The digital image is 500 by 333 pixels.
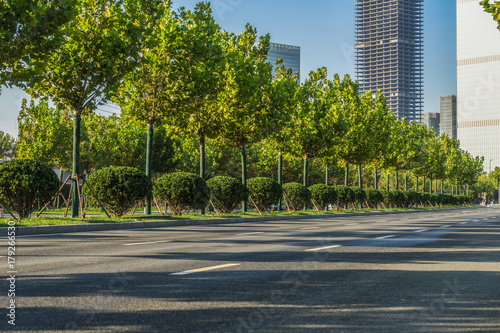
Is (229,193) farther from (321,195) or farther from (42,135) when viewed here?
(42,135)

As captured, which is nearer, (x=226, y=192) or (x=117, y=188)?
(x=117, y=188)

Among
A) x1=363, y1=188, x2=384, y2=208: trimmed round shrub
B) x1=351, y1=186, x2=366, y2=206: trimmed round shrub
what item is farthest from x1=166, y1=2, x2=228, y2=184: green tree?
x1=363, y1=188, x2=384, y2=208: trimmed round shrub

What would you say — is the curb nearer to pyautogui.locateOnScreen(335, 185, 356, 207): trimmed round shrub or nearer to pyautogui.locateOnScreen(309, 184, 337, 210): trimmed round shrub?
pyautogui.locateOnScreen(309, 184, 337, 210): trimmed round shrub

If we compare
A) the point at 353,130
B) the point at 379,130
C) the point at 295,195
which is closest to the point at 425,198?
the point at 379,130

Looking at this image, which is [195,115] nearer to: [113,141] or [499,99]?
[113,141]

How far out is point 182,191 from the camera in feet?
76.6

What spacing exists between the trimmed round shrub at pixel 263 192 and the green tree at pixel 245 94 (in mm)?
614

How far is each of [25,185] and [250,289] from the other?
12.4 m

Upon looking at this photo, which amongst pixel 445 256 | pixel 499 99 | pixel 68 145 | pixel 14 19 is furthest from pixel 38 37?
pixel 499 99

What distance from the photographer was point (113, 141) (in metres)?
53.2

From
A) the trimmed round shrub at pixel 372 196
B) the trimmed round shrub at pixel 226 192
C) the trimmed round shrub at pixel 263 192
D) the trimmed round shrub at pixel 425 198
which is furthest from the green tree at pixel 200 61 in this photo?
the trimmed round shrub at pixel 425 198

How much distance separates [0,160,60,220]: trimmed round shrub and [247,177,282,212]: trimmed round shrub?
1374cm

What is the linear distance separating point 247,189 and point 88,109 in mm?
9772

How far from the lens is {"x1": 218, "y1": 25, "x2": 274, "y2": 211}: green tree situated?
28.7 meters
